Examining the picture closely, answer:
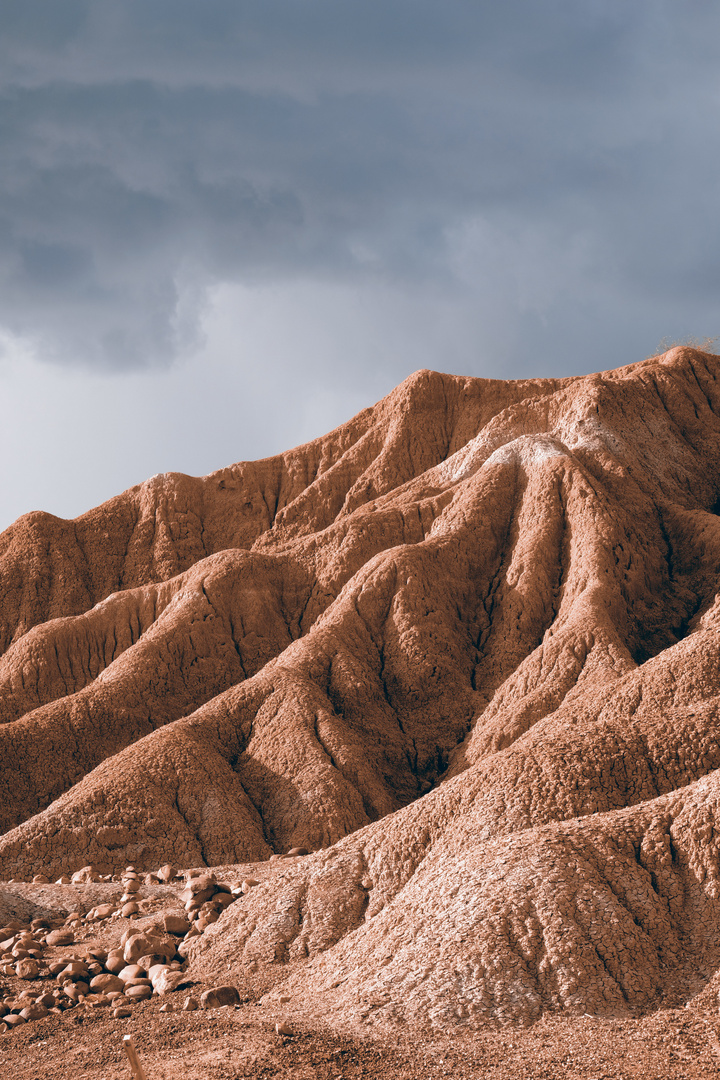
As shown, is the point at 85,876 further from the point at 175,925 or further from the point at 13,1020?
the point at 13,1020

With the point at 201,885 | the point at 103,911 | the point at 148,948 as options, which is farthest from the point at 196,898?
the point at 148,948

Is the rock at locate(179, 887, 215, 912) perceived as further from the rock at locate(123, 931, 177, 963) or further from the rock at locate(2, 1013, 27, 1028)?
the rock at locate(2, 1013, 27, 1028)

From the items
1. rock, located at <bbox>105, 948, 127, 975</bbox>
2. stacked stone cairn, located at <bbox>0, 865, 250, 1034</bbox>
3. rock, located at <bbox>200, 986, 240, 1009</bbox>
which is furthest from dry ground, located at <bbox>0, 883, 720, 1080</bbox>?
rock, located at <bbox>105, 948, 127, 975</bbox>

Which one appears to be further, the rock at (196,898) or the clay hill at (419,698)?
the rock at (196,898)

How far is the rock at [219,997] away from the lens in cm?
1199

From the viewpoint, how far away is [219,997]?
12117 millimetres

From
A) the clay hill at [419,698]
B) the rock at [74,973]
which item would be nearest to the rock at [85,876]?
the clay hill at [419,698]

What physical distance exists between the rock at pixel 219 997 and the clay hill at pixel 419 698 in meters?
0.78

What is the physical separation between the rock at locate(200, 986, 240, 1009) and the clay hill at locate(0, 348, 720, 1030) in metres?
0.78

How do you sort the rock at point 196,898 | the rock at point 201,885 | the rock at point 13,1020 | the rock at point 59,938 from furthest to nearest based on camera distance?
the rock at point 201,885 → the rock at point 196,898 → the rock at point 59,938 → the rock at point 13,1020

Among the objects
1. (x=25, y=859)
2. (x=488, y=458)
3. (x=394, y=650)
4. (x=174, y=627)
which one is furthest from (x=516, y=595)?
(x=25, y=859)

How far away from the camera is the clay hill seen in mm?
11727

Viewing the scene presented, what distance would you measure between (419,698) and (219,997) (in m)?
20.3

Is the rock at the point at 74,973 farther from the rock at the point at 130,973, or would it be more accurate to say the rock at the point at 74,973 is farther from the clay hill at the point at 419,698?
the clay hill at the point at 419,698
